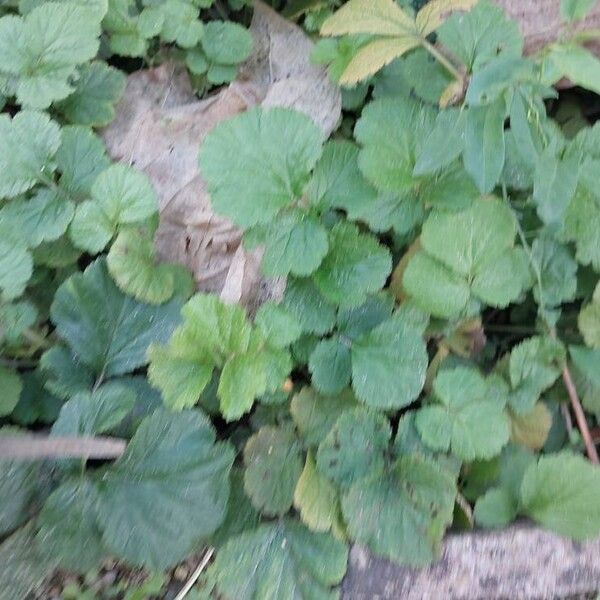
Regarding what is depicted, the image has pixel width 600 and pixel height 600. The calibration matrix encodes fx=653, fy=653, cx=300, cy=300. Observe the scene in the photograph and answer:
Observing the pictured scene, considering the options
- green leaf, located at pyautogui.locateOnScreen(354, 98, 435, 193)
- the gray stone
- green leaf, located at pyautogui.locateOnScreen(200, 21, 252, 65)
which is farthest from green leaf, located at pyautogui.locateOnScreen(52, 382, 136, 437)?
green leaf, located at pyautogui.locateOnScreen(200, 21, 252, 65)

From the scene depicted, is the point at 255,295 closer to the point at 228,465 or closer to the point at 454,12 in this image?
the point at 228,465

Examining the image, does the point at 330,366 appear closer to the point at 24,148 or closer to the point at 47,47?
the point at 24,148

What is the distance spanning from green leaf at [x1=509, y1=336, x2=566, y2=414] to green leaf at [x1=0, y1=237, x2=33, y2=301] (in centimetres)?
73

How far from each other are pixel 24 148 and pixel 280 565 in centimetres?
72

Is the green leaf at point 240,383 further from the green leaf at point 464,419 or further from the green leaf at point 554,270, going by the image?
the green leaf at point 554,270

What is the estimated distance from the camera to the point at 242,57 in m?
1.17

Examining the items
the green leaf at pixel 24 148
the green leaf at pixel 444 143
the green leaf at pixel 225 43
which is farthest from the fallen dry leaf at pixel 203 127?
the green leaf at pixel 444 143

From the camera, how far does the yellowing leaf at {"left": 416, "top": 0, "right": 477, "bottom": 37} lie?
0.96m

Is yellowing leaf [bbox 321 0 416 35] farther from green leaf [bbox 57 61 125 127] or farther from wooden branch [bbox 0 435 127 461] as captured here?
wooden branch [bbox 0 435 127 461]

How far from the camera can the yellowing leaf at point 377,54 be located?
96 cm

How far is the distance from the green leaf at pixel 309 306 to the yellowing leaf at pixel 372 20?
1.24 ft

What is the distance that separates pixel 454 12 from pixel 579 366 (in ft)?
1.88

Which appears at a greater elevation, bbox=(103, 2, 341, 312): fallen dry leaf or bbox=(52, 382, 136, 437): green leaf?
bbox=(103, 2, 341, 312): fallen dry leaf

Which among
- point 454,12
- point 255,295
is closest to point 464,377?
point 255,295
